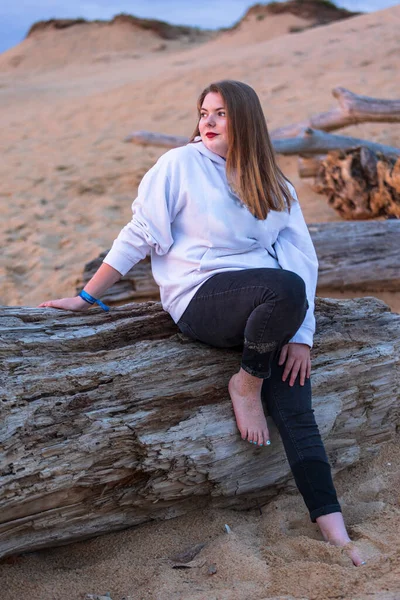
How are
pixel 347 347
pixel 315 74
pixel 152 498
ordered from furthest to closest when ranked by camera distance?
pixel 315 74, pixel 347 347, pixel 152 498

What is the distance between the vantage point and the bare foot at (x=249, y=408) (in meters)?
2.44

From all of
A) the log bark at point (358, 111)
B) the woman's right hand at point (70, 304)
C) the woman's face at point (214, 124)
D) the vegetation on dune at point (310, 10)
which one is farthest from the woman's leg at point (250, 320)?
the vegetation on dune at point (310, 10)

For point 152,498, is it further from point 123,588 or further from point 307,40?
point 307,40

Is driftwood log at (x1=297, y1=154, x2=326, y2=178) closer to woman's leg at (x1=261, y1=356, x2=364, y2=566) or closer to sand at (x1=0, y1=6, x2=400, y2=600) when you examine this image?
sand at (x1=0, y1=6, x2=400, y2=600)

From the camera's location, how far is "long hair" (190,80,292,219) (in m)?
2.63

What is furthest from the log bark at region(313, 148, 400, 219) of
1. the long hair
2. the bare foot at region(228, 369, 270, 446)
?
the bare foot at region(228, 369, 270, 446)

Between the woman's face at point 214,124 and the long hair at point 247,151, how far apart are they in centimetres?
3

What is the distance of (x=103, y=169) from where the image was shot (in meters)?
8.13

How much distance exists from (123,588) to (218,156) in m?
1.69

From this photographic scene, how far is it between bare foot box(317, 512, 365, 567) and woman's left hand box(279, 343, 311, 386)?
51 centimetres

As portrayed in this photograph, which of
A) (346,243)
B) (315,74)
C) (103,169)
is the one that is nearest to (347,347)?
(346,243)

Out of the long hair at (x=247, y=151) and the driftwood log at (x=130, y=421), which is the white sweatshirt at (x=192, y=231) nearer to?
the long hair at (x=247, y=151)

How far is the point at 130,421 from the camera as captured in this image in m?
2.31

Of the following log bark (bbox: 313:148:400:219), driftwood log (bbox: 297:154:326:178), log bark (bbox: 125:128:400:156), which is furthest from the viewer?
driftwood log (bbox: 297:154:326:178)
